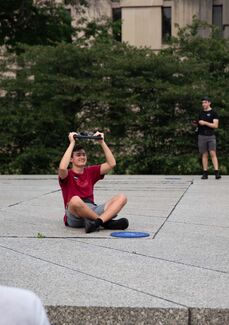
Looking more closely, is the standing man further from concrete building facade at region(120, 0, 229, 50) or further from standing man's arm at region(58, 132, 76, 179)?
concrete building facade at region(120, 0, 229, 50)

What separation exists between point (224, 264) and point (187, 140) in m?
13.8

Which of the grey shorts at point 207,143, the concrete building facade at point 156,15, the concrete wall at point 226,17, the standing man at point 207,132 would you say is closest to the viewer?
the standing man at point 207,132

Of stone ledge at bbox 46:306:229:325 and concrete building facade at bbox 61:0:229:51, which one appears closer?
stone ledge at bbox 46:306:229:325

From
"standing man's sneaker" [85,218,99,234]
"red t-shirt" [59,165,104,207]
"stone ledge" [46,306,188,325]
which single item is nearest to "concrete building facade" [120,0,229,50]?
"red t-shirt" [59,165,104,207]

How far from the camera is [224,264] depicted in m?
5.20

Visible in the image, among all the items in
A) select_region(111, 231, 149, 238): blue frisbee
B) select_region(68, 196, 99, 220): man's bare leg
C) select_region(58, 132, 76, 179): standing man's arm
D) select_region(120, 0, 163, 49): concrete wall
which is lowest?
select_region(111, 231, 149, 238): blue frisbee

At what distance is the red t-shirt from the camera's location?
749cm

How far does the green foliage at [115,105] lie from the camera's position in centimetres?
1881

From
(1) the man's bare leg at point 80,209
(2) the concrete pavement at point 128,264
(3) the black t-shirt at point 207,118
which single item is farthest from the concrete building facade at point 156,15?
(1) the man's bare leg at point 80,209

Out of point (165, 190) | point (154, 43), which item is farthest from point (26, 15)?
point (154, 43)

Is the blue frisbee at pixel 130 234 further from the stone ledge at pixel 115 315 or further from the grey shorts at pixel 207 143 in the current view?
the grey shorts at pixel 207 143

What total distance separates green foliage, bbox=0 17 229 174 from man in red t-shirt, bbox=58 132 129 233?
36.3 feet

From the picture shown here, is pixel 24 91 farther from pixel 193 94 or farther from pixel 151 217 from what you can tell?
pixel 151 217

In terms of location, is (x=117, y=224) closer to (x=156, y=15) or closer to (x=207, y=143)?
(x=207, y=143)
